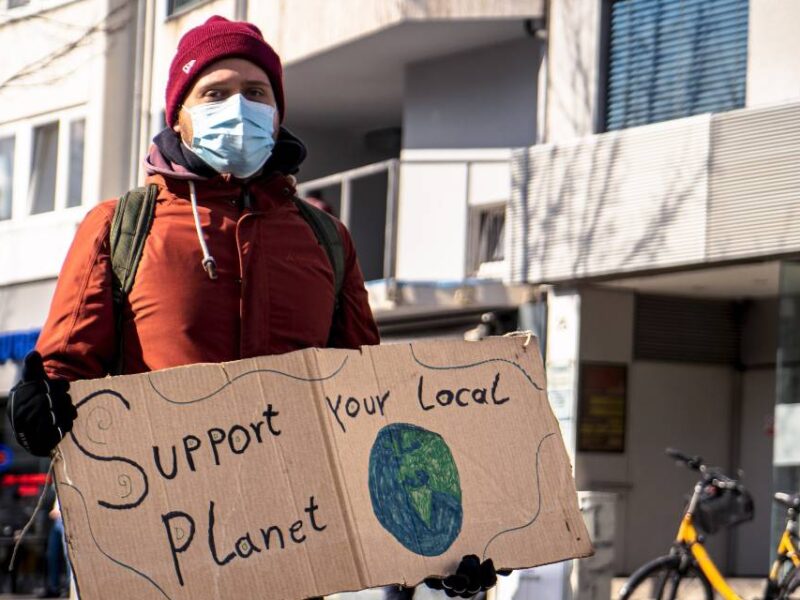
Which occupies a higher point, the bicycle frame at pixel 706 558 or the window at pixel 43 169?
the window at pixel 43 169

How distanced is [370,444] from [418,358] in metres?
0.26

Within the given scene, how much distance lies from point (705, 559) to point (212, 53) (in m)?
8.21

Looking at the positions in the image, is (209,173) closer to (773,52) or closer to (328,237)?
(328,237)

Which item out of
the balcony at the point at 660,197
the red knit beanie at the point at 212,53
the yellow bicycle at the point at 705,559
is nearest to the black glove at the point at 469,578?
the red knit beanie at the point at 212,53

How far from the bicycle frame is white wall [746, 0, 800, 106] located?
12.6 feet

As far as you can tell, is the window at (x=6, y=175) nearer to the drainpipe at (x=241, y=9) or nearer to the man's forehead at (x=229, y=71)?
the drainpipe at (x=241, y=9)

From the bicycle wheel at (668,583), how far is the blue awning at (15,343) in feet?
49.8

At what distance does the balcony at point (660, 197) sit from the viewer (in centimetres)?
1427

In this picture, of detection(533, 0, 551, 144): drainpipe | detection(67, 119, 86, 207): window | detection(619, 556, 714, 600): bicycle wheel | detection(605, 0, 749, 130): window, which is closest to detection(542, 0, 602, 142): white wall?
detection(533, 0, 551, 144): drainpipe

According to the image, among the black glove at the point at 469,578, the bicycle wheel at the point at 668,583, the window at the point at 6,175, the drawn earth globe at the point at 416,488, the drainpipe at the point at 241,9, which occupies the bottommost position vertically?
the bicycle wheel at the point at 668,583

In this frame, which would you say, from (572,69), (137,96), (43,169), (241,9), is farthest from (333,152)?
(572,69)

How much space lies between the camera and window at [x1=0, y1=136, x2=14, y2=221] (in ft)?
88.4

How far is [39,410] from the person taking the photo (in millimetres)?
3615

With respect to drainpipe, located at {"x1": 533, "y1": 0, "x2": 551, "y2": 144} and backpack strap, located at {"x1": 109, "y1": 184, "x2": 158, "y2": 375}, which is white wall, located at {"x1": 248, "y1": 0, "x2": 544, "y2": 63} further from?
backpack strap, located at {"x1": 109, "y1": 184, "x2": 158, "y2": 375}
